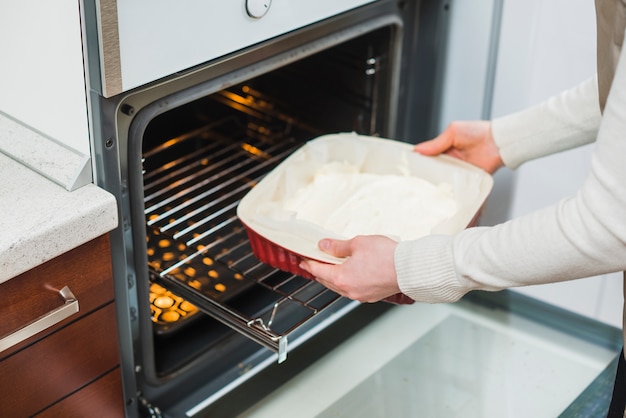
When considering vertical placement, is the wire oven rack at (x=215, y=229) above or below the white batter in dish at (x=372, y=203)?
below

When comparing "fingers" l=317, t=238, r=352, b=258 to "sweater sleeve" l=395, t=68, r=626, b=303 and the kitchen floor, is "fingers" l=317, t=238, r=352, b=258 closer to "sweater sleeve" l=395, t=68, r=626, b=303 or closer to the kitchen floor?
"sweater sleeve" l=395, t=68, r=626, b=303

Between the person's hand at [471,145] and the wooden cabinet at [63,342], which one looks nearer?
the wooden cabinet at [63,342]

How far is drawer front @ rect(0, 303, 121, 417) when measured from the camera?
99 cm

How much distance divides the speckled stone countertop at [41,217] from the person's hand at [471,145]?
1.79 ft

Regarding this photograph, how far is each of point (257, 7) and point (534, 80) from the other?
1.77ft

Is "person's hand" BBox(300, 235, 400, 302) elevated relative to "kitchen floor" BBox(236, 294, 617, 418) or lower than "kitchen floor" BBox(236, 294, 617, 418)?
elevated

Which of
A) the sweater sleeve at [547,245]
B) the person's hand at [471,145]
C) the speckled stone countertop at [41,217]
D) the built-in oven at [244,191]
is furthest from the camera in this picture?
the person's hand at [471,145]

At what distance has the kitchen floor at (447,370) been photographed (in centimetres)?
128

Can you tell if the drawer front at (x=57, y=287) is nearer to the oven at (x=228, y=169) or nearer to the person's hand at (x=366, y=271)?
the oven at (x=228, y=169)

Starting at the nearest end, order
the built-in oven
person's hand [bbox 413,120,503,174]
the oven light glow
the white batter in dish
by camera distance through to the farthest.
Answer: the built-in oven < the white batter in dish < person's hand [bbox 413,120,503,174] < the oven light glow

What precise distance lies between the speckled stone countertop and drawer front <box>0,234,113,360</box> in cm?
3

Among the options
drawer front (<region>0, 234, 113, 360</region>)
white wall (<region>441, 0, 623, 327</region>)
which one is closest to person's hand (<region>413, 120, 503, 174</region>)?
white wall (<region>441, 0, 623, 327</region>)

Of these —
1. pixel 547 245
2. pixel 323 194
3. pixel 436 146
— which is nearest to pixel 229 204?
pixel 323 194

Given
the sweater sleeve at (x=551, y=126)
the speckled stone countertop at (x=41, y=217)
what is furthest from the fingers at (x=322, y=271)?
the sweater sleeve at (x=551, y=126)
